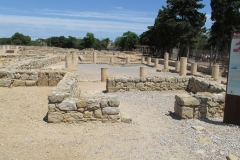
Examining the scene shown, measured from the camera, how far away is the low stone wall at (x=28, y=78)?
10.6 m

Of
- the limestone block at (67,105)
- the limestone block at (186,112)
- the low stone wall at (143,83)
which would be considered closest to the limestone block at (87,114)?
the limestone block at (67,105)

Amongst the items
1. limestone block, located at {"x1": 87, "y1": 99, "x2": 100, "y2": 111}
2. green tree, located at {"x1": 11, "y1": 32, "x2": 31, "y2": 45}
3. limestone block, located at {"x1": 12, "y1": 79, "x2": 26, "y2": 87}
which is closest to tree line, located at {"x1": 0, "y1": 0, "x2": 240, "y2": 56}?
limestone block, located at {"x1": 12, "y1": 79, "x2": 26, "y2": 87}

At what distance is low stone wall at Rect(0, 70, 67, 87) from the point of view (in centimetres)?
1062

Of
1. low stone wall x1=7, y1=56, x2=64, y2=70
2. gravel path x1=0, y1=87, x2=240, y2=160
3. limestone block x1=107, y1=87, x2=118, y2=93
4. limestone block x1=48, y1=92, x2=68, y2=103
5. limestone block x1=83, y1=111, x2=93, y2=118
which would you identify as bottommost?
gravel path x1=0, y1=87, x2=240, y2=160

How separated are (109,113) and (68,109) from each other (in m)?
1.09

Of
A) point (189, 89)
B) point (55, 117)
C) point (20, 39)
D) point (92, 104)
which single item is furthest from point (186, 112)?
point (20, 39)

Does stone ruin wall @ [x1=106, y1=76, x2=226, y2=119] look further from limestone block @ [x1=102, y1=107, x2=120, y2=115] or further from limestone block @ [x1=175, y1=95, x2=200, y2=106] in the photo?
limestone block @ [x1=102, y1=107, x2=120, y2=115]

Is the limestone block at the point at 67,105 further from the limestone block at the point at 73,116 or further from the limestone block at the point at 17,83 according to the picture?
the limestone block at the point at 17,83

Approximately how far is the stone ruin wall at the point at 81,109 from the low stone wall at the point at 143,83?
509 centimetres

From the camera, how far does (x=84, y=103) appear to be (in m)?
5.80

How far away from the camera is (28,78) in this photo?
10.9m

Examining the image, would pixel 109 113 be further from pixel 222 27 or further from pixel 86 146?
pixel 222 27

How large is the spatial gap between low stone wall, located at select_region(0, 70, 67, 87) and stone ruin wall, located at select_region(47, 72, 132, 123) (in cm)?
537

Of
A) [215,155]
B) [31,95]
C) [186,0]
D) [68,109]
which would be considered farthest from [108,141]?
[186,0]
